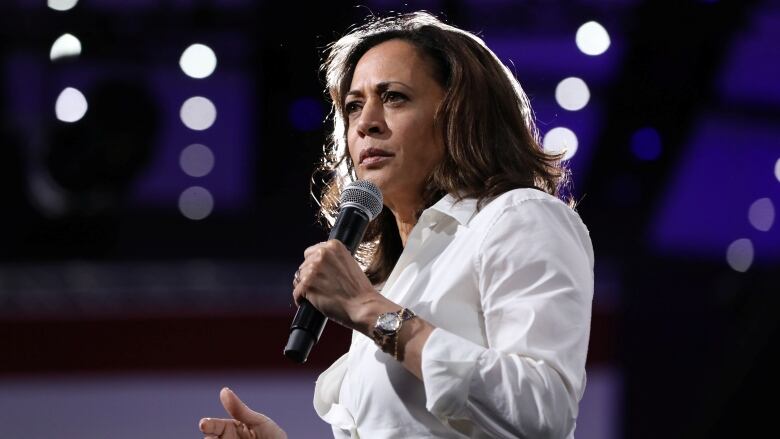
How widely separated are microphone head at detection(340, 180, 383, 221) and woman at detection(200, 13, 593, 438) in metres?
0.09

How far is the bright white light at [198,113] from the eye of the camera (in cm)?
413

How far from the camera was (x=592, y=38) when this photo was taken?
3916 millimetres

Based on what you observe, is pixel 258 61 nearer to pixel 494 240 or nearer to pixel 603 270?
pixel 603 270

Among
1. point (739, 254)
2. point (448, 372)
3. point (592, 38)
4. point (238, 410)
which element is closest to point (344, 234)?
point (448, 372)

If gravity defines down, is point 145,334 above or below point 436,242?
below

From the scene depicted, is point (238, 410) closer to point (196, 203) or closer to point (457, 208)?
point (457, 208)

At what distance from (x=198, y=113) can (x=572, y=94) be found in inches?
57.3

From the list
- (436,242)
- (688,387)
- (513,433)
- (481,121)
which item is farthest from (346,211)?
(688,387)

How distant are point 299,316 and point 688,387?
2895mm

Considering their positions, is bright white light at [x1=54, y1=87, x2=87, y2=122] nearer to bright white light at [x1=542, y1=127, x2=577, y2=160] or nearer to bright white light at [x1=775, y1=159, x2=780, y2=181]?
bright white light at [x1=542, y1=127, x2=577, y2=160]

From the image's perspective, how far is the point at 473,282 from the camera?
156 centimetres

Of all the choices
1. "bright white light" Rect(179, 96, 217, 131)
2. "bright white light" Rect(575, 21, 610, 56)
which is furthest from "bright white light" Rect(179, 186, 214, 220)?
"bright white light" Rect(575, 21, 610, 56)

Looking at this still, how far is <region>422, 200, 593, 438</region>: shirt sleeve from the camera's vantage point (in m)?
1.39

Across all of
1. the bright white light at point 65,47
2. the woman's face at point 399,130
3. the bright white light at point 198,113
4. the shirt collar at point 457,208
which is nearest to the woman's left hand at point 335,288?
the shirt collar at point 457,208
